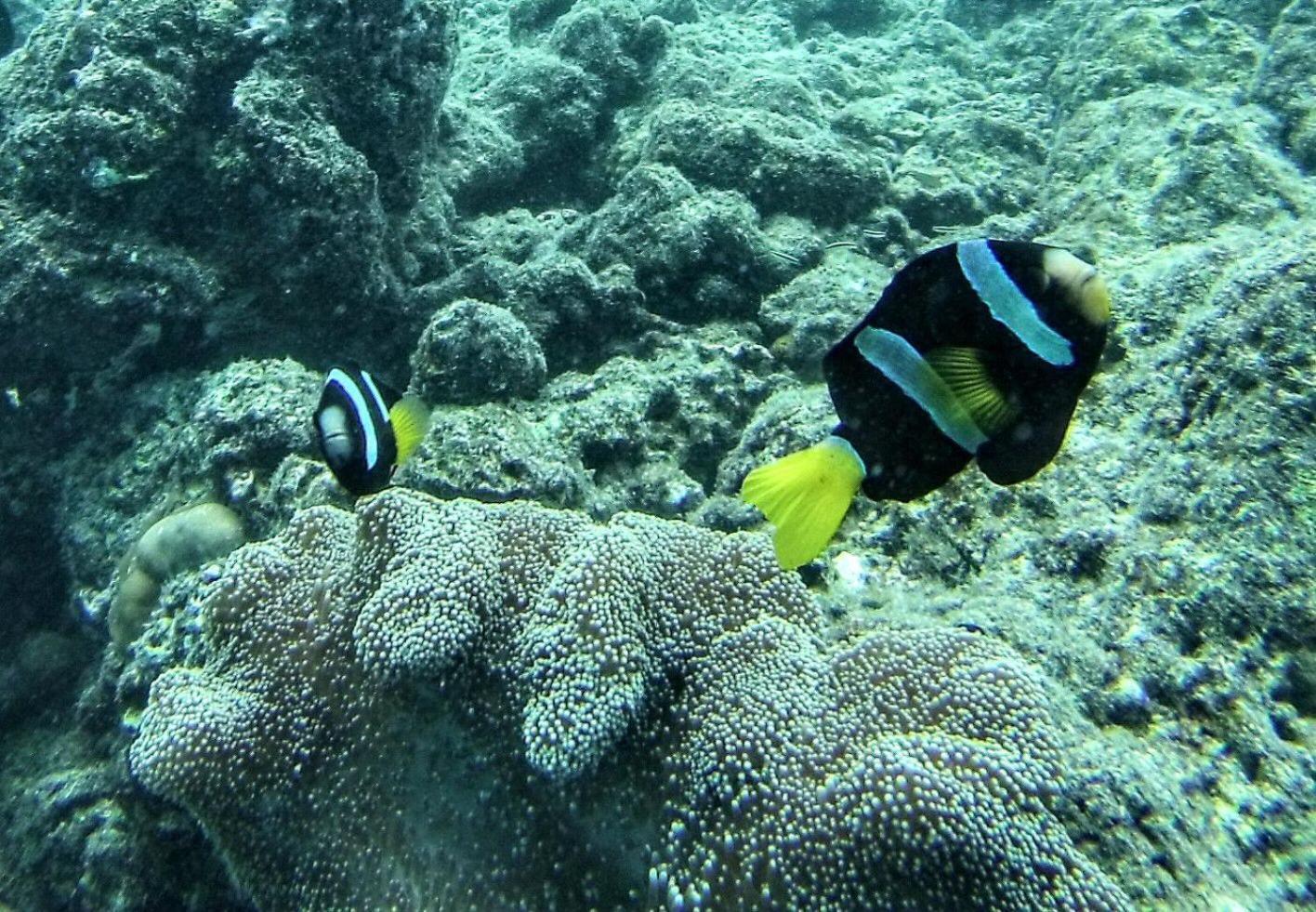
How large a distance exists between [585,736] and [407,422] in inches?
45.4

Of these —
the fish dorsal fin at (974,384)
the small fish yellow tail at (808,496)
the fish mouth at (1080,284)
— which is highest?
the fish mouth at (1080,284)

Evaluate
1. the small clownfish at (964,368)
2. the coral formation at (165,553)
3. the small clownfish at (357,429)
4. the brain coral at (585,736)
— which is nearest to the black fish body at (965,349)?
the small clownfish at (964,368)

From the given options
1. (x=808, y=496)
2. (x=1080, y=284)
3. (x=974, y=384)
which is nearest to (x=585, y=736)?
(x=808, y=496)

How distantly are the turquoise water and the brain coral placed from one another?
13 mm

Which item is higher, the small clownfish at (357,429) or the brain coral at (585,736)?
the small clownfish at (357,429)

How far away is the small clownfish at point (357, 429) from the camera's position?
2.44m

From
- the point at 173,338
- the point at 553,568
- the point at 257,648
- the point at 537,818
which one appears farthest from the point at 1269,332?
the point at 173,338

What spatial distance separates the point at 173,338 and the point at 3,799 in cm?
276

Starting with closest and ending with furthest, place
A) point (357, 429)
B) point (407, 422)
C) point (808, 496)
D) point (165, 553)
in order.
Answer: point (808, 496)
point (357, 429)
point (407, 422)
point (165, 553)

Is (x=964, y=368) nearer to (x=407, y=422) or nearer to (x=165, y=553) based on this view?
(x=407, y=422)

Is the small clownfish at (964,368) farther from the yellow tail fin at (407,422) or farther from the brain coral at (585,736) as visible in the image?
the yellow tail fin at (407,422)

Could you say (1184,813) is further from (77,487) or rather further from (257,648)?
(77,487)

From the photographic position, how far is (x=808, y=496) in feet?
4.14

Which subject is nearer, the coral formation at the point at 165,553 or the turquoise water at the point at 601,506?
the turquoise water at the point at 601,506
